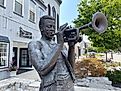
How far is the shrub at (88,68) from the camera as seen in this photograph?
38.5 feet

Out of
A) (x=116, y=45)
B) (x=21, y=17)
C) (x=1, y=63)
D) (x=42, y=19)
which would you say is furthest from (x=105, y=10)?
(x=42, y=19)

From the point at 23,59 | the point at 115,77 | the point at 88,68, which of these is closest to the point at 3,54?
the point at 23,59

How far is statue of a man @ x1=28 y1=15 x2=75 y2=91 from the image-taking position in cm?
223

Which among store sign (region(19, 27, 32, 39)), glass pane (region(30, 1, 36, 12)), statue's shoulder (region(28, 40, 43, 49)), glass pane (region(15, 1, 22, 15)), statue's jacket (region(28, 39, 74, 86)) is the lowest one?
statue's jacket (region(28, 39, 74, 86))

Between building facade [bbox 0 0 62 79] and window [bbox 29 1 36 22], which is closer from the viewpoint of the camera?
building facade [bbox 0 0 62 79]

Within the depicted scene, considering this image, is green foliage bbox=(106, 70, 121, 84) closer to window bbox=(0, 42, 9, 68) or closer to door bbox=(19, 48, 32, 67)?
window bbox=(0, 42, 9, 68)

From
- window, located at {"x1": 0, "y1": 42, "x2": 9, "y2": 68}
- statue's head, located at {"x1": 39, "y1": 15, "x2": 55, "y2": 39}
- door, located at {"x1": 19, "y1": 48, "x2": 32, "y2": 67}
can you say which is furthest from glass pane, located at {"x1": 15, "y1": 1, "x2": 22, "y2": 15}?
statue's head, located at {"x1": 39, "y1": 15, "x2": 55, "y2": 39}

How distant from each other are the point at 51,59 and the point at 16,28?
1044cm

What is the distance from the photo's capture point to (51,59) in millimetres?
2201

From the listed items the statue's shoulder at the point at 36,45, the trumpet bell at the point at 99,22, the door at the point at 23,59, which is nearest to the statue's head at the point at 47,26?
the statue's shoulder at the point at 36,45

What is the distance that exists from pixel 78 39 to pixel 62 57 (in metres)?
0.27

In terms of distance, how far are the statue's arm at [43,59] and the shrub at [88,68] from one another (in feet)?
31.1

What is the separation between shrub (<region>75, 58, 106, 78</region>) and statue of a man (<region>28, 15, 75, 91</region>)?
9327 mm

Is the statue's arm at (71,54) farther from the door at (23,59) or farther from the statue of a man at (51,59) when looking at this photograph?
the door at (23,59)
